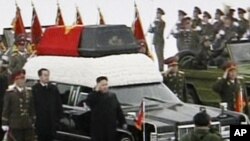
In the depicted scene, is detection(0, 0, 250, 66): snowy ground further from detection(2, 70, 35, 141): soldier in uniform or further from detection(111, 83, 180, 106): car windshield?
detection(2, 70, 35, 141): soldier in uniform

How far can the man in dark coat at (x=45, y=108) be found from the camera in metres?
12.4

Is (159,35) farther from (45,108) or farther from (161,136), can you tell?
(161,136)

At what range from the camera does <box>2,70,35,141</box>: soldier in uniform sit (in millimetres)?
12180

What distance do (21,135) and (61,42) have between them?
3.04 meters

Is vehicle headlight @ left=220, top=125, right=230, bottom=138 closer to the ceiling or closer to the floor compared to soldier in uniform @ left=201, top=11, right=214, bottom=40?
closer to the floor

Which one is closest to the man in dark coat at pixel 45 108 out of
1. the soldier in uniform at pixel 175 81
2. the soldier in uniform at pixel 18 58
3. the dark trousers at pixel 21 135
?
the dark trousers at pixel 21 135

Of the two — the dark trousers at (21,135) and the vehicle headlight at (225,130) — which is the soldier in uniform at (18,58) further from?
the vehicle headlight at (225,130)

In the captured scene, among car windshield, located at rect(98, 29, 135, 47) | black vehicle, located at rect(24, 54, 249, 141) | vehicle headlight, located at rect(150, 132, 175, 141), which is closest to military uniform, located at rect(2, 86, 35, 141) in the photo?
black vehicle, located at rect(24, 54, 249, 141)

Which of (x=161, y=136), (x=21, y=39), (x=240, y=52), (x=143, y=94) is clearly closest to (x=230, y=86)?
(x=143, y=94)

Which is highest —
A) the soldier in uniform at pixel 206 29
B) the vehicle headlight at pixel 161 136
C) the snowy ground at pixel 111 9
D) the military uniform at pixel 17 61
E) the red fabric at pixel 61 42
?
the snowy ground at pixel 111 9

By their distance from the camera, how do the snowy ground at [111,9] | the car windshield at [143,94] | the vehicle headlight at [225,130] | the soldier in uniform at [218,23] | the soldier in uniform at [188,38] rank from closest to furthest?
the vehicle headlight at [225,130], the car windshield at [143,94], the soldier in uniform at [218,23], the soldier in uniform at [188,38], the snowy ground at [111,9]

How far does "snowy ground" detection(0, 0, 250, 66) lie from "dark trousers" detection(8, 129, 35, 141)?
1134 centimetres

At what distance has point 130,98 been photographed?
12.9m

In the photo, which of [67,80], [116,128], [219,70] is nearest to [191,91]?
[219,70]
